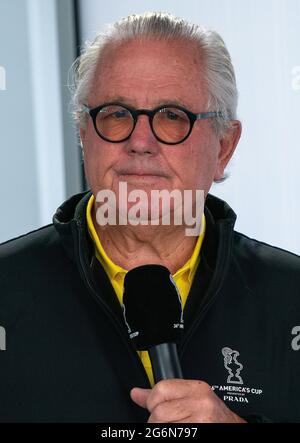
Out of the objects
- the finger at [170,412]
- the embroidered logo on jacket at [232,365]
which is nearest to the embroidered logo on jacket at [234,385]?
the embroidered logo on jacket at [232,365]

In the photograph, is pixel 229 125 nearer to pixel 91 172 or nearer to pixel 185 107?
pixel 185 107

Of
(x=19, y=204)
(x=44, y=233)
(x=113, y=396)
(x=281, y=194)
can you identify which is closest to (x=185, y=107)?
(x=44, y=233)

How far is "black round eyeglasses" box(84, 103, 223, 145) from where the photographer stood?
1256 millimetres

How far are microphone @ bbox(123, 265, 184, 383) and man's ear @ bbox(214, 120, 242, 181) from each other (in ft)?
1.35

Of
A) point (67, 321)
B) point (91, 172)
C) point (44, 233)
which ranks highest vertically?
point (91, 172)

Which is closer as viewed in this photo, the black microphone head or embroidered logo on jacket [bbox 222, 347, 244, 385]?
the black microphone head

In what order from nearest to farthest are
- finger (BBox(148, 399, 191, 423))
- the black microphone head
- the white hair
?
finger (BBox(148, 399, 191, 423)) → the black microphone head → the white hair

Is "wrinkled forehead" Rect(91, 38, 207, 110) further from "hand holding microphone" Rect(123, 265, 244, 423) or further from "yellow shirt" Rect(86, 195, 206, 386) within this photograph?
"hand holding microphone" Rect(123, 265, 244, 423)

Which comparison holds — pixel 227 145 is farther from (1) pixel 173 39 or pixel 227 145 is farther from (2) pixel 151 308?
(2) pixel 151 308

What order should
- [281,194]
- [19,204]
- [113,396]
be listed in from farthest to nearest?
[19,204]
[281,194]
[113,396]

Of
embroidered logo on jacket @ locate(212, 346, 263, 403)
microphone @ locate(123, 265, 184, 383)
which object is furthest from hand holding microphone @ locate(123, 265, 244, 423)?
embroidered logo on jacket @ locate(212, 346, 263, 403)

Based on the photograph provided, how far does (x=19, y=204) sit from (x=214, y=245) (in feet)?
4.52

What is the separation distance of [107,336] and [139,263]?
0.50ft

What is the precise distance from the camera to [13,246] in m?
1.40
